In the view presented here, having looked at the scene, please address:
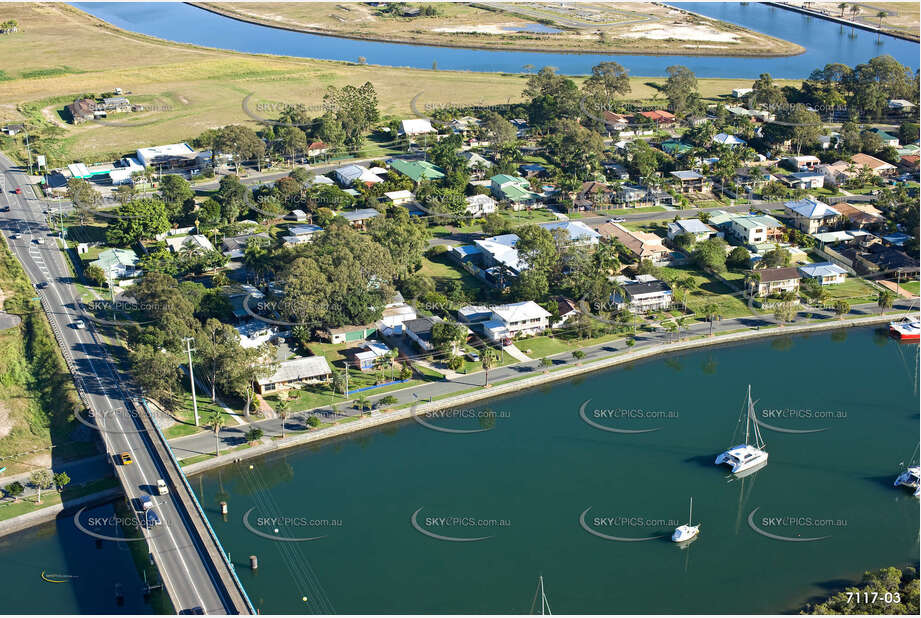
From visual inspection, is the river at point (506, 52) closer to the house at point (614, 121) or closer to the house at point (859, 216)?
the house at point (614, 121)

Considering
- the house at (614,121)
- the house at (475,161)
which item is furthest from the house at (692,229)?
the house at (614,121)

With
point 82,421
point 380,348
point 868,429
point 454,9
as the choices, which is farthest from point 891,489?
point 454,9

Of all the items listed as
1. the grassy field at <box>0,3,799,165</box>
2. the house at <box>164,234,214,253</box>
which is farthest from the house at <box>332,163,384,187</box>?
the house at <box>164,234,214,253</box>

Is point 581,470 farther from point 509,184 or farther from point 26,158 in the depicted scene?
point 26,158

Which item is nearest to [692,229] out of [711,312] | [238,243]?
[711,312]

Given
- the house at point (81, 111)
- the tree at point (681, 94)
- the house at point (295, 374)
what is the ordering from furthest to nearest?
1. the tree at point (681, 94)
2. the house at point (81, 111)
3. the house at point (295, 374)

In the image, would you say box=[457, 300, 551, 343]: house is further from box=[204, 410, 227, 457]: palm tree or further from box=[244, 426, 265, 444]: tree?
box=[204, 410, 227, 457]: palm tree
